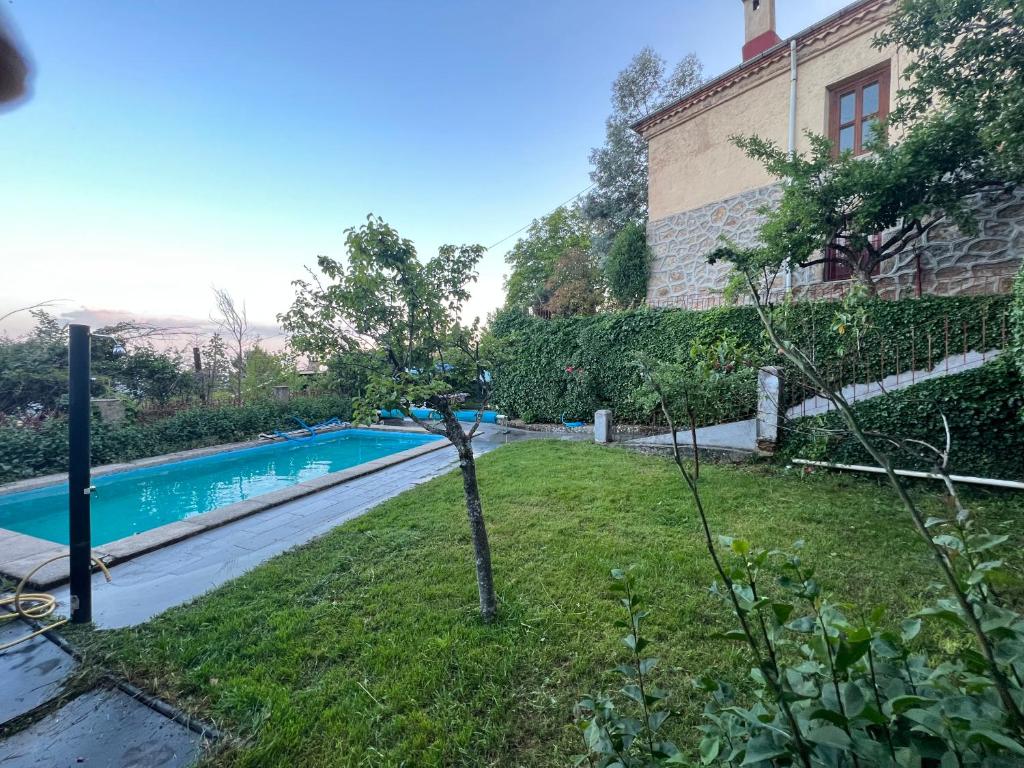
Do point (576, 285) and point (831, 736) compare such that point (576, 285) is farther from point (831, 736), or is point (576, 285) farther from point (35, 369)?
point (831, 736)

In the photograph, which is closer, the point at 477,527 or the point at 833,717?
the point at 833,717

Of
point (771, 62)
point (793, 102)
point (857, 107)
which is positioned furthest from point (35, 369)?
point (857, 107)

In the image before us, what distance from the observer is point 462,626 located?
236 centimetres

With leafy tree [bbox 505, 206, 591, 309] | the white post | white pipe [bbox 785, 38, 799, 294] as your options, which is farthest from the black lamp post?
leafy tree [bbox 505, 206, 591, 309]

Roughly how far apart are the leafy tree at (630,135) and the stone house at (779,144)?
2335mm

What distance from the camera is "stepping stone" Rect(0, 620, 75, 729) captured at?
1.98 meters

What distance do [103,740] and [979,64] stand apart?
9288 mm

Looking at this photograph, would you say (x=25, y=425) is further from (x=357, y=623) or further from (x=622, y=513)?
(x=622, y=513)

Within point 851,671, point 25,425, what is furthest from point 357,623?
point 25,425

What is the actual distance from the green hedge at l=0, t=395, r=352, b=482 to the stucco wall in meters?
9.34

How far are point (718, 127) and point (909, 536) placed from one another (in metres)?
9.51

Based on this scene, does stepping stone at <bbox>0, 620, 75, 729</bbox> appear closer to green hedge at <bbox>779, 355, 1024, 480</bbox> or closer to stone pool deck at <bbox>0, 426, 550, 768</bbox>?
stone pool deck at <bbox>0, 426, 550, 768</bbox>

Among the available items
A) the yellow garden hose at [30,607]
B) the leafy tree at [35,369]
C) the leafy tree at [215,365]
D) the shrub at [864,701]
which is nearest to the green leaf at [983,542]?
the shrub at [864,701]

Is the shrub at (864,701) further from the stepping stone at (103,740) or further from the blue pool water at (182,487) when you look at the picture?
the blue pool water at (182,487)
